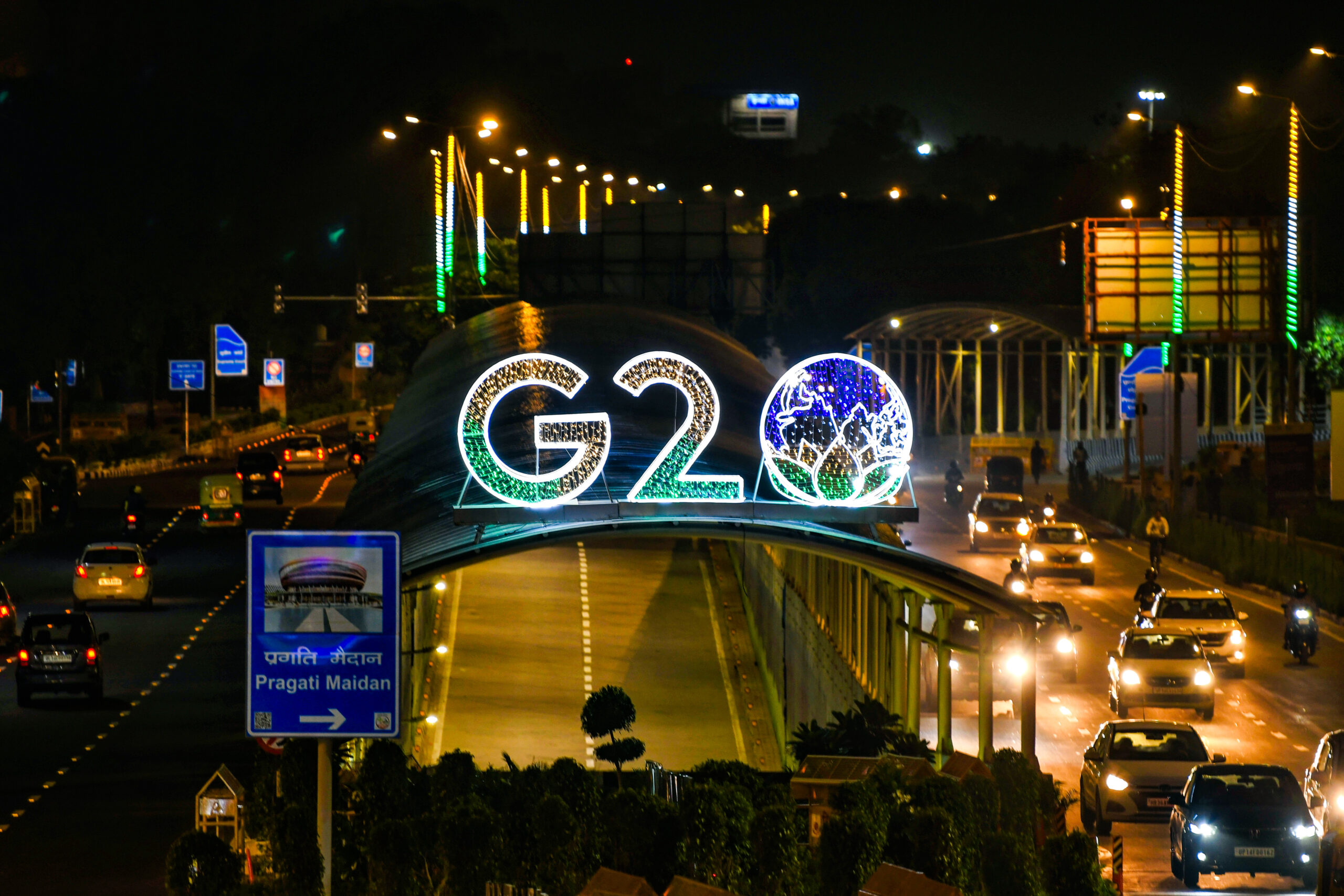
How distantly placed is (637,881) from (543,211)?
245 ft

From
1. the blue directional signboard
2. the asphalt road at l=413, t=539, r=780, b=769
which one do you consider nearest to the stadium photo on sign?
the blue directional signboard

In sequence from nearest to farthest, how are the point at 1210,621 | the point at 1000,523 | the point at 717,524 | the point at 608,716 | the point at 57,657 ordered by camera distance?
1. the point at 608,716
2. the point at 717,524
3. the point at 57,657
4. the point at 1210,621
5. the point at 1000,523

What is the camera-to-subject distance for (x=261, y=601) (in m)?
12.9

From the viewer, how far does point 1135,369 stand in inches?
2562

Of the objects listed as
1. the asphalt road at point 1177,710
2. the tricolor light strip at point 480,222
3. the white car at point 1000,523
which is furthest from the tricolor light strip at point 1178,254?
the tricolor light strip at point 480,222

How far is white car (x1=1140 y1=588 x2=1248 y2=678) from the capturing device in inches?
1261

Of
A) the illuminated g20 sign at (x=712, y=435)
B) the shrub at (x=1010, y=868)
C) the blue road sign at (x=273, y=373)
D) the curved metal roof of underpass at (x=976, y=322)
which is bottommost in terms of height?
the shrub at (x=1010, y=868)

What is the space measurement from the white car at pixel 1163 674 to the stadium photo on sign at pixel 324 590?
17545 millimetres

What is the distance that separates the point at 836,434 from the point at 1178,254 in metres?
37.0

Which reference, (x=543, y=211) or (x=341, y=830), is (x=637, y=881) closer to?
(x=341, y=830)

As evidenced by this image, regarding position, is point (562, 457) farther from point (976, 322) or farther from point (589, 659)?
point (976, 322)

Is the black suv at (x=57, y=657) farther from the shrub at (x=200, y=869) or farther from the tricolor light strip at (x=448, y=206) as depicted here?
the tricolor light strip at (x=448, y=206)

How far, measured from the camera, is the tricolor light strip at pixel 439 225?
4803 cm

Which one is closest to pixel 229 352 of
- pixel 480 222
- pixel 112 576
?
pixel 480 222
